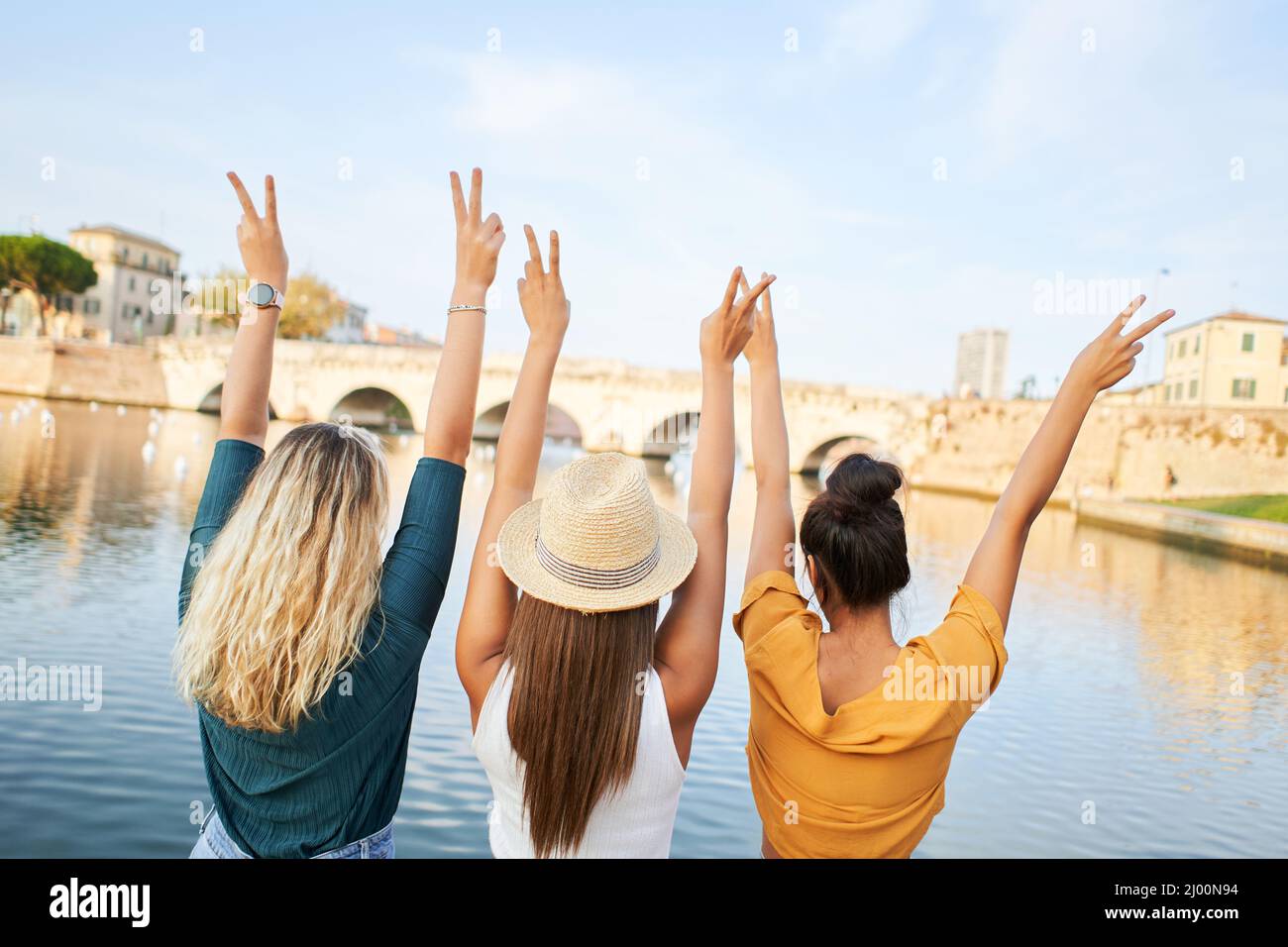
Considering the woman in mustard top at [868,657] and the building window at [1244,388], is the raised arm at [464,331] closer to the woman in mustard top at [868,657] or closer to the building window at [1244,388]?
the woman in mustard top at [868,657]

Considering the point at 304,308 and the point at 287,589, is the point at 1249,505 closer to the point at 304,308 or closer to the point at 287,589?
the point at 287,589

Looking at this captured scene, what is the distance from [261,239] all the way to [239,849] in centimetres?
127

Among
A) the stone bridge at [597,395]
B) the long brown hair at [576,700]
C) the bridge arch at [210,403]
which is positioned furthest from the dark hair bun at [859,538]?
the bridge arch at [210,403]

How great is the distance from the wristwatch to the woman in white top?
2.29ft

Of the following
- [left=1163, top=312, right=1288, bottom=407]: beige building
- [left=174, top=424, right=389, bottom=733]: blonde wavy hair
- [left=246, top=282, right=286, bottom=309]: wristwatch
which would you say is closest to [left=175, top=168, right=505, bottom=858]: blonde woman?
[left=174, top=424, right=389, bottom=733]: blonde wavy hair

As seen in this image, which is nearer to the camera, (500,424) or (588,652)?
(588,652)

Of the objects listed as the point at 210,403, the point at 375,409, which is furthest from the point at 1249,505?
the point at 210,403

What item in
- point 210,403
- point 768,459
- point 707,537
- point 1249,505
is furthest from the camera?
point 210,403

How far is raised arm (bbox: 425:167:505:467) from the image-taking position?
1.94 m

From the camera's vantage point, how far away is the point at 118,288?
56.1 metres

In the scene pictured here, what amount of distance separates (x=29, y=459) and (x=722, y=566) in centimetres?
1915

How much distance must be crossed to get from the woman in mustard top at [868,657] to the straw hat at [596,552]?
407 millimetres

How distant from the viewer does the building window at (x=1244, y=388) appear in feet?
134
